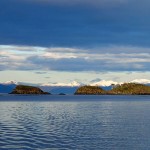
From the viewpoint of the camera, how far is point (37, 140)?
196ft

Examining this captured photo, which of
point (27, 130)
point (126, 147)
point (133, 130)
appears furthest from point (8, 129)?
point (126, 147)

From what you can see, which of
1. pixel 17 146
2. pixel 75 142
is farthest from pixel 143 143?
pixel 17 146

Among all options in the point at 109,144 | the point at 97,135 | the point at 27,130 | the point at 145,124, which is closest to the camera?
the point at 109,144

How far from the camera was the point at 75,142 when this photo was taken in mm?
57969

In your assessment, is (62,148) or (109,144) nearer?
(62,148)

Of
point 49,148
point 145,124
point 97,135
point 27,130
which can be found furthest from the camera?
point 145,124

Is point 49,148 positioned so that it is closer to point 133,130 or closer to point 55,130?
point 55,130

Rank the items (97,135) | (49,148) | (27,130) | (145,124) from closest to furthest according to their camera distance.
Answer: (49,148) → (97,135) → (27,130) → (145,124)

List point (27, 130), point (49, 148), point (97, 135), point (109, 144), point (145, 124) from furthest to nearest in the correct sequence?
point (145, 124) → point (27, 130) → point (97, 135) → point (109, 144) → point (49, 148)

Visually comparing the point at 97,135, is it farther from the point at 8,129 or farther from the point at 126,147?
the point at 8,129

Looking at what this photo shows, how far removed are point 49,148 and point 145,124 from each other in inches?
1394

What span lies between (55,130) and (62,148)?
63.3 feet

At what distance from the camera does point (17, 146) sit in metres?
54.8

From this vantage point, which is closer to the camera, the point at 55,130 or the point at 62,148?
the point at 62,148
